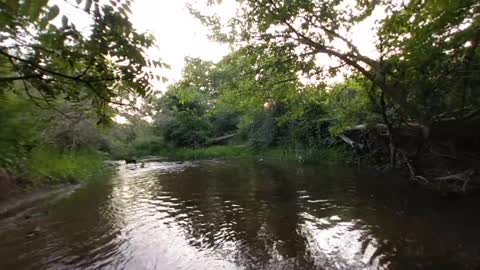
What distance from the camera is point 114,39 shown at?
255cm

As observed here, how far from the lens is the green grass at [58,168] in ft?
43.8

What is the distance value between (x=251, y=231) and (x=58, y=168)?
1139cm

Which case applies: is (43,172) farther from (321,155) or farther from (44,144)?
(321,155)

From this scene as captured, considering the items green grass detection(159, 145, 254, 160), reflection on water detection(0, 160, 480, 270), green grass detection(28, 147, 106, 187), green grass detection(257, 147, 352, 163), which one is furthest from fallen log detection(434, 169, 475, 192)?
green grass detection(159, 145, 254, 160)

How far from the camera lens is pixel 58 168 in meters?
15.5

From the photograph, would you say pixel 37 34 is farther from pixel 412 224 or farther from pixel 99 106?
pixel 412 224

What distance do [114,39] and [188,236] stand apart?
19.4 ft

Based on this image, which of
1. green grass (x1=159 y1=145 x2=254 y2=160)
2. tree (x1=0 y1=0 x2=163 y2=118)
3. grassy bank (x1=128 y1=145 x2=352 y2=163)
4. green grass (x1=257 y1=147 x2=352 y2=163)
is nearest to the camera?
tree (x1=0 y1=0 x2=163 y2=118)

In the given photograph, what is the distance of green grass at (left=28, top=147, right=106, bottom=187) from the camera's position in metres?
13.4

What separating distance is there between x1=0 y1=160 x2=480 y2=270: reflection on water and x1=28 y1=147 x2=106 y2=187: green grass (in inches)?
84.1

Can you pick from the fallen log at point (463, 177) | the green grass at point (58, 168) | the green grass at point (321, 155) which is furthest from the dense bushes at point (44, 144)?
the green grass at point (321, 155)

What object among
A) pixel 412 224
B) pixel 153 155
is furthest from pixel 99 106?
pixel 153 155

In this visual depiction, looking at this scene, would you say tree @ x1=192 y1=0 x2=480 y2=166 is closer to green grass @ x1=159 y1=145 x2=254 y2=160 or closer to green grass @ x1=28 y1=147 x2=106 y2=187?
green grass @ x1=28 y1=147 x2=106 y2=187

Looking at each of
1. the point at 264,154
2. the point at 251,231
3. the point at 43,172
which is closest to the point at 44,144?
the point at 43,172
